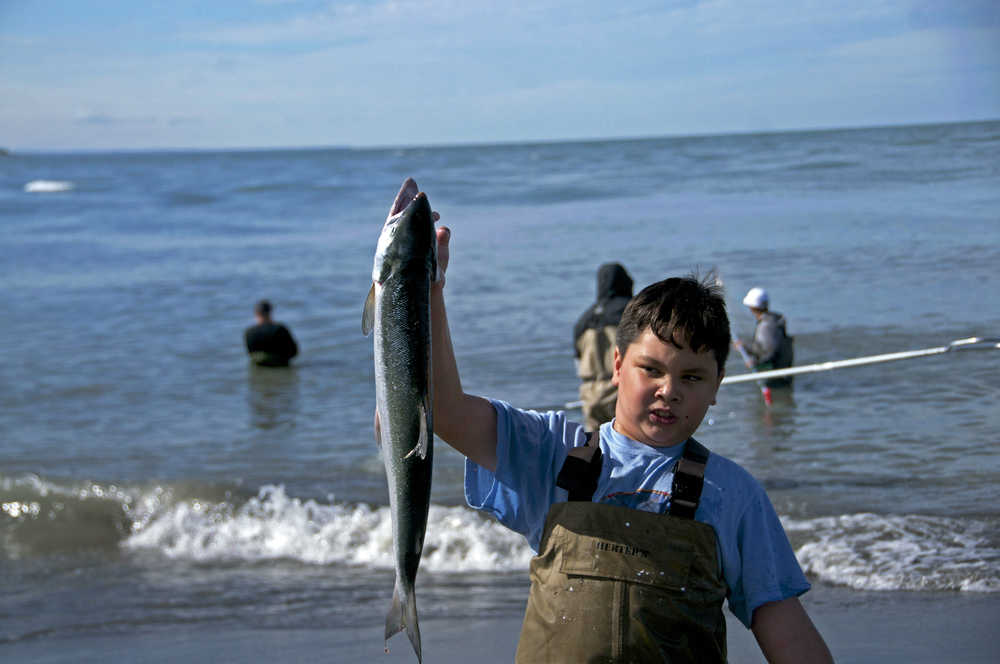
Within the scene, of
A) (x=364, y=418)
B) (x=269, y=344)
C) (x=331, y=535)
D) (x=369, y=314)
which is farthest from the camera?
(x=269, y=344)

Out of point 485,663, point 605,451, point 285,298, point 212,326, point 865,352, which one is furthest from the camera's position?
point 285,298

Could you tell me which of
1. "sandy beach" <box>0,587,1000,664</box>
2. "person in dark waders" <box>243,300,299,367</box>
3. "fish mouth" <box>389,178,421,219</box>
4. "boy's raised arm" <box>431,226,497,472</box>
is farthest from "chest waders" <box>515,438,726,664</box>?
"person in dark waders" <box>243,300,299,367</box>

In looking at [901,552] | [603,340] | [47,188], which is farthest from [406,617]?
[47,188]

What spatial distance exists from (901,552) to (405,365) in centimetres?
569

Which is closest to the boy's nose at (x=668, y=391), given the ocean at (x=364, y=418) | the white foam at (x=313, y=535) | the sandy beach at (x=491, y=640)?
the ocean at (x=364, y=418)

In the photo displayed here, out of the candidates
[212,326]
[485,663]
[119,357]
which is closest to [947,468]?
[485,663]

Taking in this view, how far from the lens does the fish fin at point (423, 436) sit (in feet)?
6.86

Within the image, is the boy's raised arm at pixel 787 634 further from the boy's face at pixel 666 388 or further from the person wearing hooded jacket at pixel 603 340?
the person wearing hooded jacket at pixel 603 340

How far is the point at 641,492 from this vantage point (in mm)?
2369

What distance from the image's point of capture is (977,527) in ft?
23.6

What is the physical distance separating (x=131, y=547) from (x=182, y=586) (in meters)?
1.45

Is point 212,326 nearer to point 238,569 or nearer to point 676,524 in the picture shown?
point 238,569

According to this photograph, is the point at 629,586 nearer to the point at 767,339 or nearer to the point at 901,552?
the point at 901,552

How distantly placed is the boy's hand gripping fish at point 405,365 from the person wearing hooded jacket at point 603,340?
560 cm
